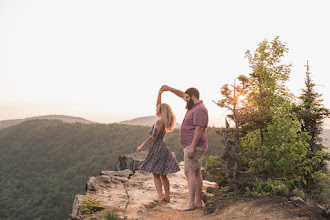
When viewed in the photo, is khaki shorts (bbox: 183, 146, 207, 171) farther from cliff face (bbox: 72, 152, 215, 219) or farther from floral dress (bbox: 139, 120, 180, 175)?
cliff face (bbox: 72, 152, 215, 219)

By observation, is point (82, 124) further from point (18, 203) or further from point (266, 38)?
point (266, 38)

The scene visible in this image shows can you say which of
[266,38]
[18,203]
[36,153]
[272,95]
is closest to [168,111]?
[272,95]

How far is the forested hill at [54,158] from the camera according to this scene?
2331 inches

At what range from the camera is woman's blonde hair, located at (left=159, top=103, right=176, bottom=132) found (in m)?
5.49

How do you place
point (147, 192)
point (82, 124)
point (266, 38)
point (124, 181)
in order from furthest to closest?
point (82, 124) < point (266, 38) < point (124, 181) < point (147, 192)

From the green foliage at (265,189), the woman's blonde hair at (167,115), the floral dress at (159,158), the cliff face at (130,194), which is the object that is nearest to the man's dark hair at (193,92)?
the woman's blonde hair at (167,115)

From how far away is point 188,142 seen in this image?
197 inches

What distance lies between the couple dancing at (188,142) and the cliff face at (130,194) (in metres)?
0.61

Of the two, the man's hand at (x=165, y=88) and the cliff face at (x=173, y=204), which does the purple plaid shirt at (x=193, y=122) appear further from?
the cliff face at (x=173, y=204)

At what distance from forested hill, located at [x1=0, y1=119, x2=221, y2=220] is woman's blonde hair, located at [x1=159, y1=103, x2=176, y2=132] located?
47403 millimetres

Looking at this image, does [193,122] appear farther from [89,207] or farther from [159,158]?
[89,207]

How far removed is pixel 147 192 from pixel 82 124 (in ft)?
346

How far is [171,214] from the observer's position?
16.1ft

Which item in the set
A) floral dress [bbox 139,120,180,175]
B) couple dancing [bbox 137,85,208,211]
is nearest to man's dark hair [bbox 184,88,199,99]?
couple dancing [bbox 137,85,208,211]
